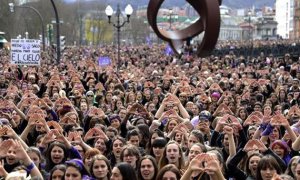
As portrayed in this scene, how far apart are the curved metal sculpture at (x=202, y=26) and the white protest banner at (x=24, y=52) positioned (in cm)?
712

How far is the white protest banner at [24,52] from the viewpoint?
21.6 m

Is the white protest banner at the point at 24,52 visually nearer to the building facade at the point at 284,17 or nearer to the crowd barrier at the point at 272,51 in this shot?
the crowd barrier at the point at 272,51

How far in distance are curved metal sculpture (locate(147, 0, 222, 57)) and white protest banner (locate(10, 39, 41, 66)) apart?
7115 mm

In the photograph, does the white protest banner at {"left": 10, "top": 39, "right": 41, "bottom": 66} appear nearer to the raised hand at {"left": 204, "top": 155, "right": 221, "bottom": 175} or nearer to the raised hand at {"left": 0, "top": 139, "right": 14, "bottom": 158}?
the raised hand at {"left": 0, "top": 139, "right": 14, "bottom": 158}

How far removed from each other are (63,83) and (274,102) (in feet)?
18.5

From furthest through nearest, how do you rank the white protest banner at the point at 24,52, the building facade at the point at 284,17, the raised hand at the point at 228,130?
the building facade at the point at 284,17 < the white protest banner at the point at 24,52 < the raised hand at the point at 228,130

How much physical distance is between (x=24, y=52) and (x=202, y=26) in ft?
33.2

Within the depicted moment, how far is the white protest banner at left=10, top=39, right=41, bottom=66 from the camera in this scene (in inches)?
849

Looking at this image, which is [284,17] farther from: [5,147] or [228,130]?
[5,147]

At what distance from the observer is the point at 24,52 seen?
2172cm

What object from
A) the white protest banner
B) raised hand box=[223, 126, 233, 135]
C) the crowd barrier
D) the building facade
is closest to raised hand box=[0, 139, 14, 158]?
raised hand box=[223, 126, 233, 135]

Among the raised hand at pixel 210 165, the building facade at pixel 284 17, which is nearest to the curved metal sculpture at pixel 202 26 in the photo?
the raised hand at pixel 210 165

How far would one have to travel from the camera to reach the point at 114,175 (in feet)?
24.8

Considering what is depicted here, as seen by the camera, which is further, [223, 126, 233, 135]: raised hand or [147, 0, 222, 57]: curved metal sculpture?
[147, 0, 222, 57]: curved metal sculpture
